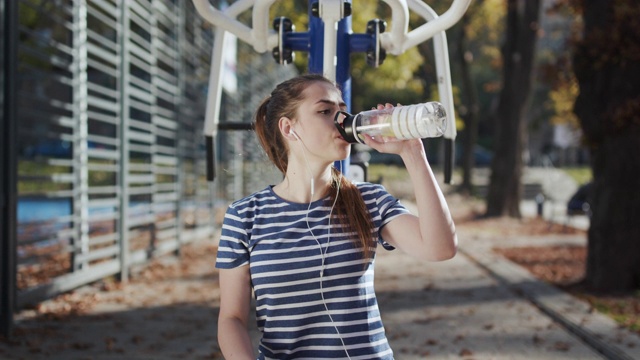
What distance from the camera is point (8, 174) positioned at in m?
6.04

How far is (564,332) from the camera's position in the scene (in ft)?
22.5

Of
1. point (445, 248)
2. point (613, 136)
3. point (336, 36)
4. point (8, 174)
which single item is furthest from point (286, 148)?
point (613, 136)

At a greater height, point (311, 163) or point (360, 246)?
point (311, 163)

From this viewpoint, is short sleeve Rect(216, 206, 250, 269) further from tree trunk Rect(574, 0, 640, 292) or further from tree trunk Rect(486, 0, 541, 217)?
tree trunk Rect(486, 0, 541, 217)

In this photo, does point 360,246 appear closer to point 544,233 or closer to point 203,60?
point 203,60

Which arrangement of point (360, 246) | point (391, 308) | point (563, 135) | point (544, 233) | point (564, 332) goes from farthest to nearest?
point (563, 135) → point (544, 233) → point (391, 308) → point (564, 332) → point (360, 246)

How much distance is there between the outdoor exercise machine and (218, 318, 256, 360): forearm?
3.64ft

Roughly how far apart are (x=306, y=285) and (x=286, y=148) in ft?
1.48

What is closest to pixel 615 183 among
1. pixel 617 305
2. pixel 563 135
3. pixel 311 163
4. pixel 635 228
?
pixel 635 228

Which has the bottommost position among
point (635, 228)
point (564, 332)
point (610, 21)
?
point (564, 332)

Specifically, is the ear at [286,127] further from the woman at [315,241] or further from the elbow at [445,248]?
the elbow at [445,248]

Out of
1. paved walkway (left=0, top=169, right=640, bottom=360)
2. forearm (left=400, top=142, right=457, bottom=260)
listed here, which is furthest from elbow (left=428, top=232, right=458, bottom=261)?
paved walkway (left=0, top=169, right=640, bottom=360)

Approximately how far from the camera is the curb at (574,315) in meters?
6.14

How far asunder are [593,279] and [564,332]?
222cm
